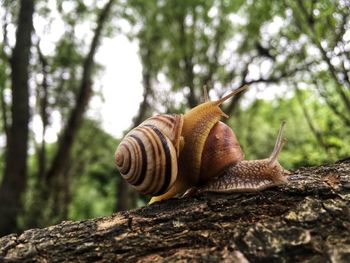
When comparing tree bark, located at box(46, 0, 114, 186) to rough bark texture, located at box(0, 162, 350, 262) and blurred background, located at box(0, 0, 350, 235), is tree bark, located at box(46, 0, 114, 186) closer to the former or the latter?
blurred background, located at box(0, 0, 350, 235)

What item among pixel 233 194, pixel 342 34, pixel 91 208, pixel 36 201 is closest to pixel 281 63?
pixel 342 34

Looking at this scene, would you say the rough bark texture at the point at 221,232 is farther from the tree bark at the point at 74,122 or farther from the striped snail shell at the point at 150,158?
the tree bark at the point at 74,122

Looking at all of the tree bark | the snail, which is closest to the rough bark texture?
the snail

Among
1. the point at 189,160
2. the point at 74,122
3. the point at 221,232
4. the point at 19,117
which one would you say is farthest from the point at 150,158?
the point at 74,122

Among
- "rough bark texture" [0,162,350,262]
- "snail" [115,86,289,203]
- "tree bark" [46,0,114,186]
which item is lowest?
"rough bark texture" [0,162,350,262]

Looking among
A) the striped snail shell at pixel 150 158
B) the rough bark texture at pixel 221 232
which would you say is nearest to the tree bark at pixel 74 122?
the striped snail shell at pixel 150 158

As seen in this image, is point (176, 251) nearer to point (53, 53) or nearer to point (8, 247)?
point (8, 247)

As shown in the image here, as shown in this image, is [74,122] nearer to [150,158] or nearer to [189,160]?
[189,160]
